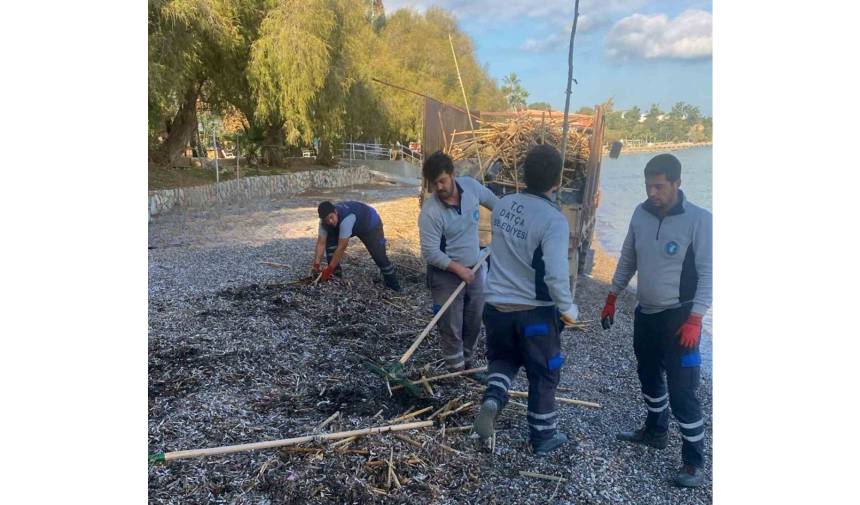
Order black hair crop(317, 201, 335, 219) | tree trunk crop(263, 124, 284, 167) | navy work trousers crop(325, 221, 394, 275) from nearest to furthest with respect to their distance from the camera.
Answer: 1. black hair crop(317, 201, 335, 219)
2. navy work trousers crop(325, 221, 394, 275)
3. tree trunk crop(263, 124, 284, 167)

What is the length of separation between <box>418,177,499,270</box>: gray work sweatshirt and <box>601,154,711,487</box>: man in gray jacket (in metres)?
0.97

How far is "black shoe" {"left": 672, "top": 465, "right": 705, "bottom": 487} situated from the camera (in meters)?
2.19

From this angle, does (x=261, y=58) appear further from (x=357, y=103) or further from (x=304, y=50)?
(x=357, y=103)

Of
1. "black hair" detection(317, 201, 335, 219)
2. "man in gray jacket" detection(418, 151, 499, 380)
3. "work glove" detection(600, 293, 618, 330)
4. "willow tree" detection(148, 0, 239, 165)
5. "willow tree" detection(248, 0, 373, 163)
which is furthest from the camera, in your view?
"willow tree" detection(248, 0, 373, 163)

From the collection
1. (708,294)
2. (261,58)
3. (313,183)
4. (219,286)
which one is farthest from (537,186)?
(313,183)

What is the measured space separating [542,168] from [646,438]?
4.22 ft

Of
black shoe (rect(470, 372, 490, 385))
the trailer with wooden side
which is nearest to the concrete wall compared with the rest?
the trailer with wooden side

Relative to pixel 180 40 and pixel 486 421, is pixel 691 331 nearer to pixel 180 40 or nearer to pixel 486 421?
pixel 486 421

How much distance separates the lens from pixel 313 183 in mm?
11484

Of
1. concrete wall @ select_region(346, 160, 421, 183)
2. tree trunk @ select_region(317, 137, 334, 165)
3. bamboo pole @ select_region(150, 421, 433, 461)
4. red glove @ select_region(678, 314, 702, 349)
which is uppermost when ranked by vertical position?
tree trunk @ select_region(317, 137, 334, 165)

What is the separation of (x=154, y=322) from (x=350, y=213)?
1708 mm

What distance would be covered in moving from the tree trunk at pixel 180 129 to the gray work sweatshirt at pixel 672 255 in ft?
28.8

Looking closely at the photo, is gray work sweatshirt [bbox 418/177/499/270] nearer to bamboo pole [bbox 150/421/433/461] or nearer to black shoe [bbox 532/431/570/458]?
bamboo pole [bbox 150/421/433/461]

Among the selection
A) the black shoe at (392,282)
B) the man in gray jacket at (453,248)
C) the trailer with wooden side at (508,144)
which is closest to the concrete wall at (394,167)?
the trailer with wooden side at (508,144)
